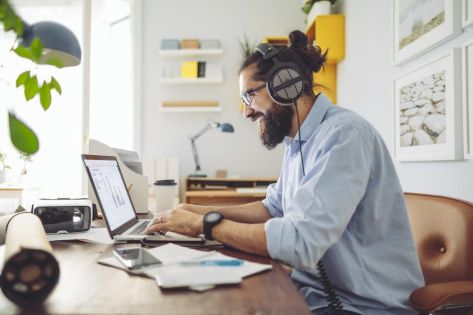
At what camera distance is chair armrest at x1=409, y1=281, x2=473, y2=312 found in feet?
3.05

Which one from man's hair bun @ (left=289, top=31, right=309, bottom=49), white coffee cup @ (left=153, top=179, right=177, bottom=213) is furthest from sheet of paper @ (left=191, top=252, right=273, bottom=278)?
white coffee cup @ (left=153, top=179, right=177, bottom=213)

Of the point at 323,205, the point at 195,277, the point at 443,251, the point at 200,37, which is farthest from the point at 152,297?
the point at 200,37

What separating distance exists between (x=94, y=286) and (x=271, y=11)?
11.7 ft

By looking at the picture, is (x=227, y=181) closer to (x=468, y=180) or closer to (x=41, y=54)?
(x=468, y=180)

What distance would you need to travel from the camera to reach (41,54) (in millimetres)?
458

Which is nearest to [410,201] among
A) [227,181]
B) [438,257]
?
[438,257]

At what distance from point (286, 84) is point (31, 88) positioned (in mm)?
809

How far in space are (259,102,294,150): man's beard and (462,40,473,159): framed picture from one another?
69cm

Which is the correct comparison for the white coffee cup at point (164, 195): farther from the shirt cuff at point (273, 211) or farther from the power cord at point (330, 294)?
the power cord at point (330, 294)

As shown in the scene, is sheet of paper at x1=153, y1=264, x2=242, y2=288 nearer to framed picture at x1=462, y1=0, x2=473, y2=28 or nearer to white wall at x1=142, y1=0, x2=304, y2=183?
framed picture at x1=462, y1=0, x2=473, y2=28

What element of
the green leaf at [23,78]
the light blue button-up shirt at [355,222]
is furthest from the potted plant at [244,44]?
the green leaf at [23,78]

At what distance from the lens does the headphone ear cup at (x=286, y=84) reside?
116 cm

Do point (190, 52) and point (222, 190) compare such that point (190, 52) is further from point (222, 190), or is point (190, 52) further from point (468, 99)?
point (468, 99)

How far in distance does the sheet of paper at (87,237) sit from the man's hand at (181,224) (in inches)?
5.6
